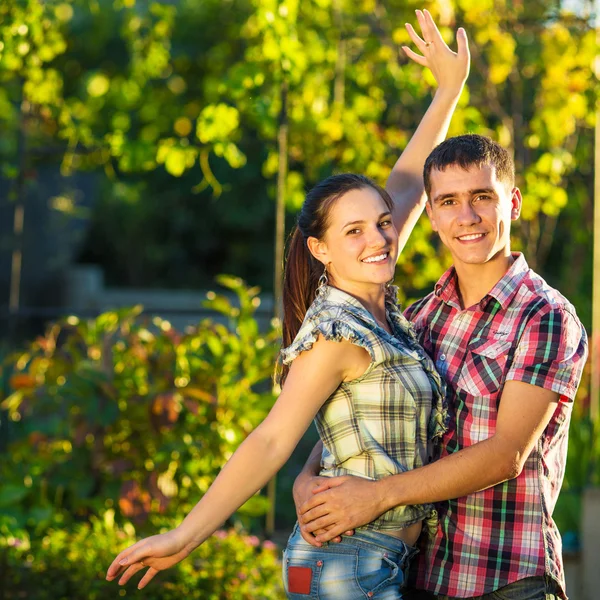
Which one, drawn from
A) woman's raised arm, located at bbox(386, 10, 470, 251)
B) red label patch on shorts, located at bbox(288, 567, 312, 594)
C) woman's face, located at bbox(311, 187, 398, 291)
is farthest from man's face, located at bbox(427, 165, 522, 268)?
red label patch on shorts, located at bbox(288, 567, 312, 594)

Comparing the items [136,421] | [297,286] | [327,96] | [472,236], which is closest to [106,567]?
[136,421]

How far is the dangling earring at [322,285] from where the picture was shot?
7.58 feet

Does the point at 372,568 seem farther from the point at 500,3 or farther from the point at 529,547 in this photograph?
the point at 500,3

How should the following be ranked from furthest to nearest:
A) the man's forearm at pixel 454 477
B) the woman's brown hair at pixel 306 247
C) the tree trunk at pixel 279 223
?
the tree trunk at pixel 279 223
the woman's brown hair at pixel 306 247
the man's forearm at pixel 454 477

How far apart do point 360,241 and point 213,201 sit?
290 centimetres

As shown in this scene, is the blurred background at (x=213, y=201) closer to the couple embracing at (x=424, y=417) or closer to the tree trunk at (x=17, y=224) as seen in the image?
the tree trunk at (x=17, y=224)

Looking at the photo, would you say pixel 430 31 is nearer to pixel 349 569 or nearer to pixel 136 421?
pixel 349 569

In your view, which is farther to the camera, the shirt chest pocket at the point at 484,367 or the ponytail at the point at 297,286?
the ponytail at the point at 297,286

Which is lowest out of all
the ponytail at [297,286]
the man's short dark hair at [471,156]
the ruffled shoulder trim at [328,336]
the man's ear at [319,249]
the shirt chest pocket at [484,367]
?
the shirt chest pocket at [484,367]

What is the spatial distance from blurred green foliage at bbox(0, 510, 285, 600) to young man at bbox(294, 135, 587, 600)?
164cm

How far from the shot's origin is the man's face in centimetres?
223

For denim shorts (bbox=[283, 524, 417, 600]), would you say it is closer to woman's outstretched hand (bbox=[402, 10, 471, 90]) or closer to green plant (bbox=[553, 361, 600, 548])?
woman's outstretched hand (bbox=[402, 10, 471, 90])

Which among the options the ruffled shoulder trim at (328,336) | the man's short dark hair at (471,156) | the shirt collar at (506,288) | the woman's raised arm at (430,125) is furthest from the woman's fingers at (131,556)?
the woman's raised arm at (430,125)

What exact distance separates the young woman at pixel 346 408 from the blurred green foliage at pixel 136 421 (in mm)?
2140
